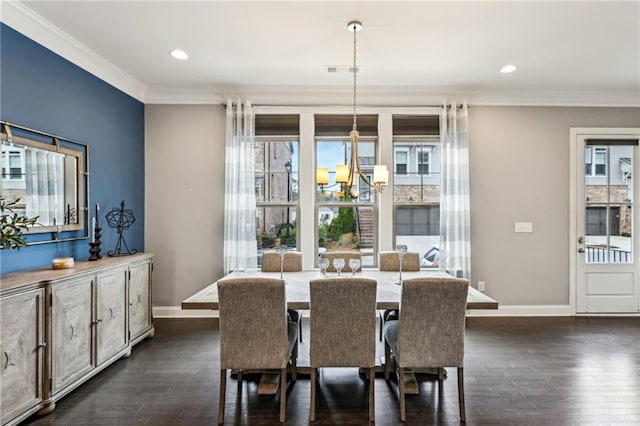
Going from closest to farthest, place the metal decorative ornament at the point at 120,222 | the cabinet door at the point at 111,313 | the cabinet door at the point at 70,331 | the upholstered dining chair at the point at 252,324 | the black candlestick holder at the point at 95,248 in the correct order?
the upholstered dining chair at the point at 252,324 → the cabinet door at the point at 70,331 → the cabinet door at the point at 111,313 → the black candlestick holder at the point at 95,248 → the metal decorative ornament at the point at 120,222

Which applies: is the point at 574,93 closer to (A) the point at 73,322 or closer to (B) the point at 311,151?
(B) the point at 311,151

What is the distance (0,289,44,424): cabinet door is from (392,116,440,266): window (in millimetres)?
3553

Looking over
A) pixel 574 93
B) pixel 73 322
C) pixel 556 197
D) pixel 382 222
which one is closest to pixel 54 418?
pixel 73 322

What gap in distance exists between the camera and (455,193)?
13.6 ft

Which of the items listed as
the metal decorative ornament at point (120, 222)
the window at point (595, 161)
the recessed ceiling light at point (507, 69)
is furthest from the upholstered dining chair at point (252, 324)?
the window at point (595, 161)

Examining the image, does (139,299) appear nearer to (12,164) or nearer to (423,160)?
(12,164)

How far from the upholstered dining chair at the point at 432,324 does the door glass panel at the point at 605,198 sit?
3335 mm

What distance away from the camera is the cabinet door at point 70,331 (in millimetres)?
2287

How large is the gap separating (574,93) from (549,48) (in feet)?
4.92

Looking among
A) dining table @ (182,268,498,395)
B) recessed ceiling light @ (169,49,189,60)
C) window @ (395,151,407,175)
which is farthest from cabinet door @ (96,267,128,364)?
window @ (395,151,407,175)

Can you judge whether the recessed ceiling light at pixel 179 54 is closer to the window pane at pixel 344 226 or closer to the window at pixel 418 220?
the window pane at pixel 344 226

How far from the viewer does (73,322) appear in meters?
2.44

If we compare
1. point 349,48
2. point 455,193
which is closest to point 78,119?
point 349,48

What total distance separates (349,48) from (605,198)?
12.3 ft
